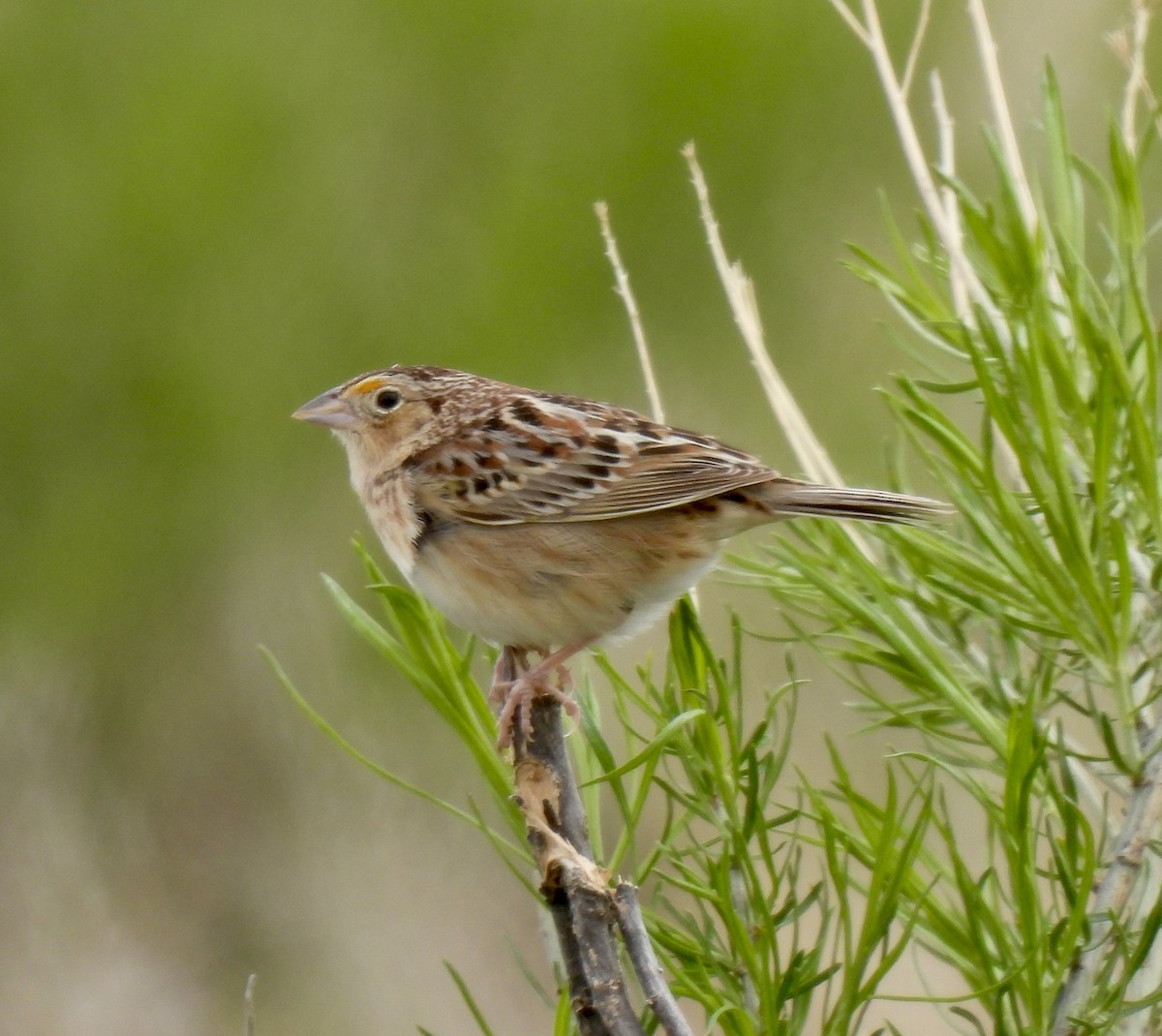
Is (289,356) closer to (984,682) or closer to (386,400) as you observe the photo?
(386,400)

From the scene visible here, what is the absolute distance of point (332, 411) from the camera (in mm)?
2902

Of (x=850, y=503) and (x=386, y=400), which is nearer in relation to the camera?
(x=850, y=503)

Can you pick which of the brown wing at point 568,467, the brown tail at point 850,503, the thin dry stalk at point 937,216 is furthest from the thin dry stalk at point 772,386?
the brown wing at point 568,467

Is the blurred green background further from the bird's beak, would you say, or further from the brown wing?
the brown wing

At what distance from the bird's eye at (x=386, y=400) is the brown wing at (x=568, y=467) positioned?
236 mm

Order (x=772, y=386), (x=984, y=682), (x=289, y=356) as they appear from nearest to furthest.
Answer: (x=984, y=682), (x=772, y=386), (x=289, y=356)

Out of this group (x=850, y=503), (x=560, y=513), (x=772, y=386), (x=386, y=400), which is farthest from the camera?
(x=386, y=400)

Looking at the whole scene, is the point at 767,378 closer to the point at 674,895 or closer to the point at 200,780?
the point at 674,895

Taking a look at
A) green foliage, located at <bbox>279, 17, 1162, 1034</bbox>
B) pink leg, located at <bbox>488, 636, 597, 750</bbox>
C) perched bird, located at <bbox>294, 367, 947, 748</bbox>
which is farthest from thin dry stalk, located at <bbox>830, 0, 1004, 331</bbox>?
perched bird, located at <bbox>294, 367, 947, 748</bbox>

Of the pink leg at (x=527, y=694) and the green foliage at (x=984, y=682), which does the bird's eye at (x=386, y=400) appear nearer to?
the pink leg at (x=527, y=694)

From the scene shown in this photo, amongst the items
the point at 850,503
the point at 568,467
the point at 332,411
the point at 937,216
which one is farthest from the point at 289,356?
the point at 937,216

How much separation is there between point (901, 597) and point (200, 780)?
507 centimetres

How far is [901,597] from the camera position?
130cm

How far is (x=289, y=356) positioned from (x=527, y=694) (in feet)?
14.2
